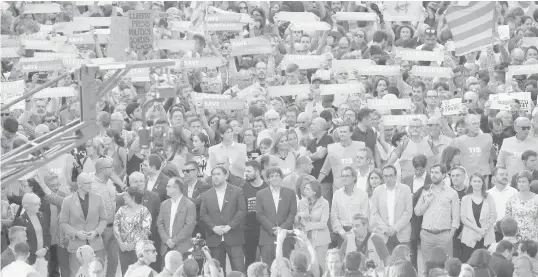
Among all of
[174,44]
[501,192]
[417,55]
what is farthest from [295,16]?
[501,192]

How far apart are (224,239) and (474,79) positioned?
6041 millimetres

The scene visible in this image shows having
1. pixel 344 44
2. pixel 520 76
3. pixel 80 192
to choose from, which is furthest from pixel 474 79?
pixel 80 192

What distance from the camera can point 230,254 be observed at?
23234 mm

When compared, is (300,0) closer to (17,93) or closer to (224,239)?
(17,93)

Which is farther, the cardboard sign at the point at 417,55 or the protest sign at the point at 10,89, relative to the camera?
the cardboard sign at the point at 417,55

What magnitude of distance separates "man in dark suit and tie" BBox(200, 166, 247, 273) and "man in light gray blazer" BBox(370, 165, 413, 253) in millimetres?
1771

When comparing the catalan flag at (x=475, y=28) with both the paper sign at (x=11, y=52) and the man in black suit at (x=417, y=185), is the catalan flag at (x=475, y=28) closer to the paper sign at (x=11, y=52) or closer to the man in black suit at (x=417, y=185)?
the man in black suit at (x=417, y=185)

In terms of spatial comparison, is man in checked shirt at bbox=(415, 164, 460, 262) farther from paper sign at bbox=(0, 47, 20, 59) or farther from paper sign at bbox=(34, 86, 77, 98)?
paper sign at bbox=(0, 47, 20, 59)

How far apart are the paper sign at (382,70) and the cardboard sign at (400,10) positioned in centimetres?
349

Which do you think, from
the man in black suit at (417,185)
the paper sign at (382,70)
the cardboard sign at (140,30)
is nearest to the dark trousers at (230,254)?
the man in black suit at (417,185)

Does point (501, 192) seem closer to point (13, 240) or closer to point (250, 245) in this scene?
point (250, 245)

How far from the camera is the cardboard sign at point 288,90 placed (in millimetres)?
27156

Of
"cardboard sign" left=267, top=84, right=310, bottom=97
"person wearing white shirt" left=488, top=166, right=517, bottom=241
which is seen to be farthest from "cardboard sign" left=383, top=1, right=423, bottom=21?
"person wearing white shirt" left=488, top=166, right=517, bottom=241

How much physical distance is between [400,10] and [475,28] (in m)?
3.07
